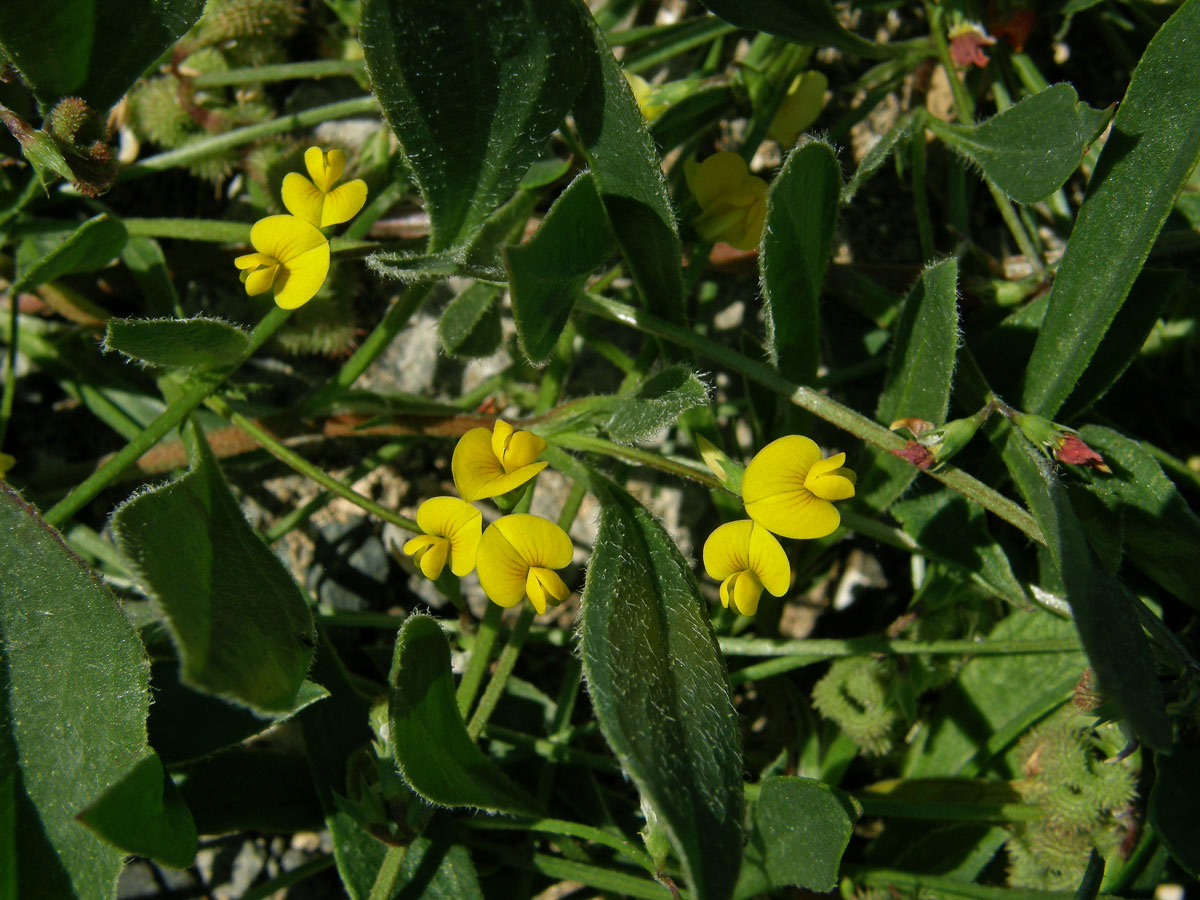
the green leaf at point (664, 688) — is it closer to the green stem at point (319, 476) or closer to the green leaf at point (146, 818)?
the green stem at point (319, 476)

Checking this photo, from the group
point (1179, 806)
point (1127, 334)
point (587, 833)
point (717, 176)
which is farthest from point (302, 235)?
point (1179, 806)

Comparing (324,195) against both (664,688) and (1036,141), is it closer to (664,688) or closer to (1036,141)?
(664,688)

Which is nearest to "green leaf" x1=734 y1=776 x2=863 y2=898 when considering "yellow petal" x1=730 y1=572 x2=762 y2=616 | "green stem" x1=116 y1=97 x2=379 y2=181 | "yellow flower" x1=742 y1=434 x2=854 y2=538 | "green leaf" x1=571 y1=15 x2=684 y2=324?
"yellow petal" x1=730 y1=572 x2=762 y2=616

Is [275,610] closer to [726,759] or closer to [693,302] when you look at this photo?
[726,759]

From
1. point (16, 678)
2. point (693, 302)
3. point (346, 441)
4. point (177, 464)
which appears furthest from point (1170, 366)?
point (16, 678)

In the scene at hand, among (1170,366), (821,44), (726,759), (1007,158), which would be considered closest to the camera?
(726,759)
